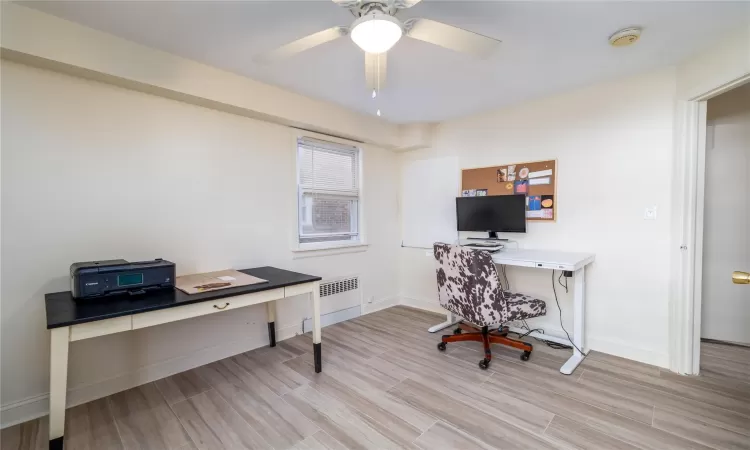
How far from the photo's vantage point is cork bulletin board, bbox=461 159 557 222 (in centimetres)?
300

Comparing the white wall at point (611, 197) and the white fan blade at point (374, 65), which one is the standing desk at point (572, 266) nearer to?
the white wall at point (611, 197)

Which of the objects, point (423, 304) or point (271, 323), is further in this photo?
point (423, 304)

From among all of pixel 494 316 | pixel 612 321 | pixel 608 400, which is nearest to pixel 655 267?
pixel 612 321

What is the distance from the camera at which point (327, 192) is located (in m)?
3.44

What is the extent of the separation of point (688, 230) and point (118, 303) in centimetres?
361

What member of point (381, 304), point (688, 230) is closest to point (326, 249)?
point (381, 304)

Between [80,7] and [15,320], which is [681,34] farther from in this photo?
[15,320]

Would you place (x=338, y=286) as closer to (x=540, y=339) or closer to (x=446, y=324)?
(x=446, y=324)

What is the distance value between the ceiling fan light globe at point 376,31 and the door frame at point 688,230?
219 cm

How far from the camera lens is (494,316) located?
7.92 ft

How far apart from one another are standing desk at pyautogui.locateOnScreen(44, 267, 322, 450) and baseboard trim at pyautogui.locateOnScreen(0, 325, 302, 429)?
641 mm

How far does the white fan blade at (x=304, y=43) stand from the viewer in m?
1.59

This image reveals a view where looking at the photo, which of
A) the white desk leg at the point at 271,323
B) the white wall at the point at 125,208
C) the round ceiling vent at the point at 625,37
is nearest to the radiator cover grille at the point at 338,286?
the white wall at the point at 125,208

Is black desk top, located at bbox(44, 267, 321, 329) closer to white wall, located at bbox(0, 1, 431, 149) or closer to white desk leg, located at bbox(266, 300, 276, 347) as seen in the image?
white desk leg, located at bbox(266, 300, 276, 347)
